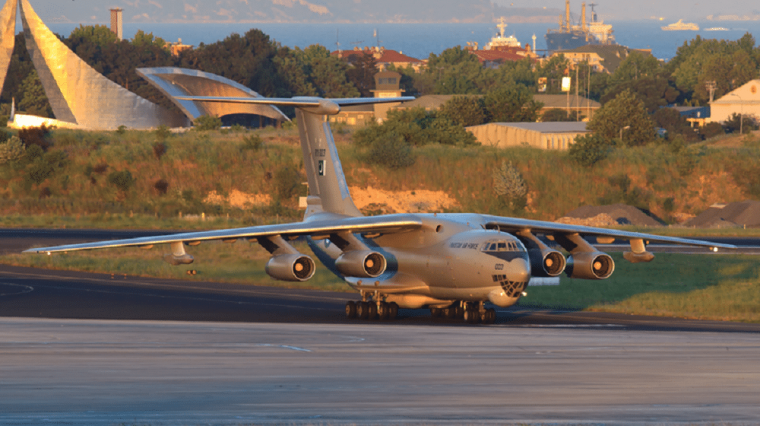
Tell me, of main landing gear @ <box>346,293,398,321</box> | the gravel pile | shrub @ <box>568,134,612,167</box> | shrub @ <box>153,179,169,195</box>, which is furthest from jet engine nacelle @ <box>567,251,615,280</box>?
shrub @ <box>153,179,169,195</box>

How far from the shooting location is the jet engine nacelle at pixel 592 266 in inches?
1080

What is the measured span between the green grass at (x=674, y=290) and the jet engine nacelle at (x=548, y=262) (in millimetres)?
4274

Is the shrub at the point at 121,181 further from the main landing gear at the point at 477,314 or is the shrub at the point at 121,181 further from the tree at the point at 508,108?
the main landing gear at the point at 477,314

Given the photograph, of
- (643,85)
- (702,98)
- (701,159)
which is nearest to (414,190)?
(701,159)

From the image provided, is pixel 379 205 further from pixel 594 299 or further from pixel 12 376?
pixel 12 376

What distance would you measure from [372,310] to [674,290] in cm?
1326

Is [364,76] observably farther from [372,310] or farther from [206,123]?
[372,310]

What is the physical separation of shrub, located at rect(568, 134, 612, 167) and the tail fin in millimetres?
50110

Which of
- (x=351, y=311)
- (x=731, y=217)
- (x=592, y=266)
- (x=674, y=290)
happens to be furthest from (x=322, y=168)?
(x=731, y=217)

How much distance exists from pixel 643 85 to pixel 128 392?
139859 mm

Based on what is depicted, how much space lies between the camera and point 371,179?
257 ft

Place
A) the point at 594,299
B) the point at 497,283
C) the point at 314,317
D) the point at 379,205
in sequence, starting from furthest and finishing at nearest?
the point at 379,205 < the point at 594,299 < the point at 314,317 < the point at 497,283

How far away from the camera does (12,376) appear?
13102mm

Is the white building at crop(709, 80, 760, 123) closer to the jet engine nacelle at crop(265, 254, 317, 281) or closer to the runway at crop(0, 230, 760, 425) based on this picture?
the jet engine nacelle at crop(265, 254, 317, 281)
